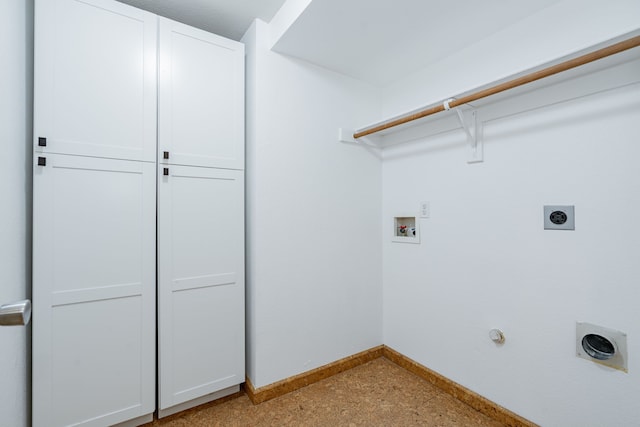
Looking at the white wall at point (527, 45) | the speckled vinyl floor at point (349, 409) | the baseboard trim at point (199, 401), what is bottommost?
the speckled vinyl floor at point (349, 409)

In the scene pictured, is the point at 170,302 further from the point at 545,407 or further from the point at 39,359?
the point at 545,407

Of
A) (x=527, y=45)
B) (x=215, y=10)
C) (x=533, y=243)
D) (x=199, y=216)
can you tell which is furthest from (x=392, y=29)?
(x=199, y=216)

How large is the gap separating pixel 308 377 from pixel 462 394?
98 cm

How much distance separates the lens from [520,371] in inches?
59.5

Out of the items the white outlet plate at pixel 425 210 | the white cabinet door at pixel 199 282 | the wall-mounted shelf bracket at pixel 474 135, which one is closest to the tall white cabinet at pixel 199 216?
the white cabinet door at pixel 199 282

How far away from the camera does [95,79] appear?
1.41 m

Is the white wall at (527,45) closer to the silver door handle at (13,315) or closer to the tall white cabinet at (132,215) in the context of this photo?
the tall white cabinet at (132,215)

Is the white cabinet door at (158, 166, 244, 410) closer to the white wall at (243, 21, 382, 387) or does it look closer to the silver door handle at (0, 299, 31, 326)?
the white wall at (243, 21, 382, 387)

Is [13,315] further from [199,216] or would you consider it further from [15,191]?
[199,216]

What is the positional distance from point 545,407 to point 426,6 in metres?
2.12

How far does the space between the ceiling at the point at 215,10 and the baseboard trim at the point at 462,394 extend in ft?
8.38

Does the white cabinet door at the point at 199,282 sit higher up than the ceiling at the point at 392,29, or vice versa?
the ceiling at the point at 392,29

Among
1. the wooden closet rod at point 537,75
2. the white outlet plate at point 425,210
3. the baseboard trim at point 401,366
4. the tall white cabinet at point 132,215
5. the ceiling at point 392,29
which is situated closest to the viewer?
the wooden closet rod at point 537,75

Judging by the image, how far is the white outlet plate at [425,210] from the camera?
1.99 metres
